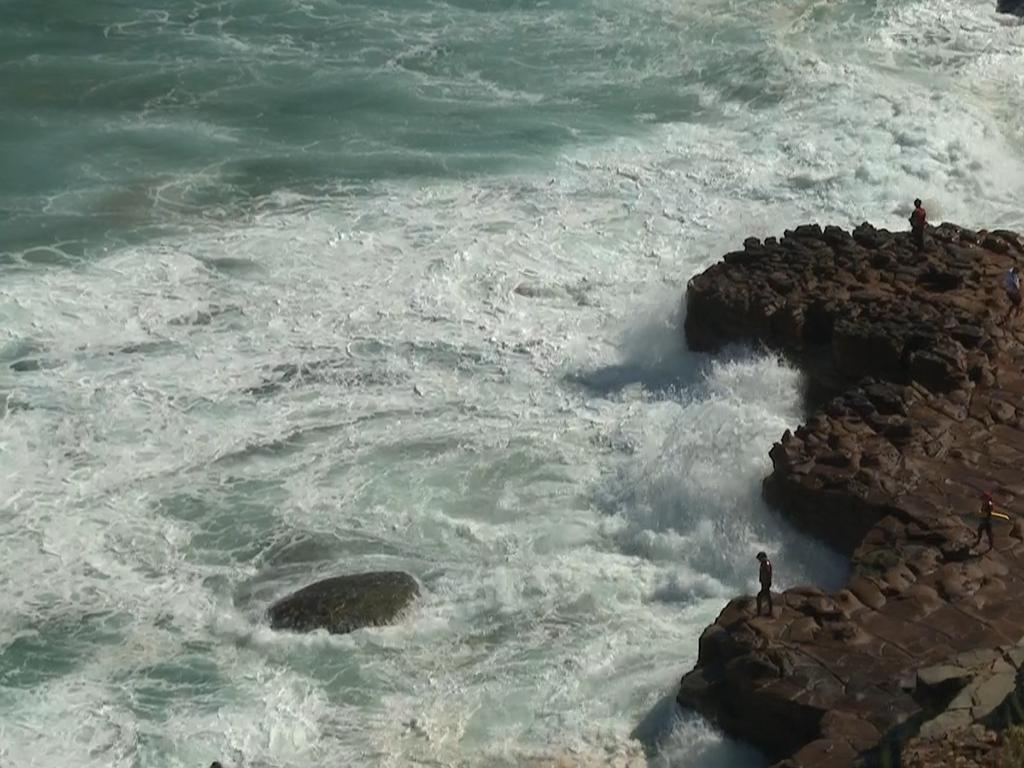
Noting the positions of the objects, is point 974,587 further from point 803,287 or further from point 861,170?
point 861,170

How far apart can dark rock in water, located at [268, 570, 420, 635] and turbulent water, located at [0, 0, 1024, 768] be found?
10.4 inches

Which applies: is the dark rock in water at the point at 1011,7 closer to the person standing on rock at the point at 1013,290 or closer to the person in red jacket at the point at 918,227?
the person in red jacket at the point at 918,227

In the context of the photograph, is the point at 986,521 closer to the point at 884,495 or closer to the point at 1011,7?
the point at 884,495

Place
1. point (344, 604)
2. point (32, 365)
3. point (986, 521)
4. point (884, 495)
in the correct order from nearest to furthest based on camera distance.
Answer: point (986, 521)
point (344, 604)
point (884, 495)
point (32, 365)

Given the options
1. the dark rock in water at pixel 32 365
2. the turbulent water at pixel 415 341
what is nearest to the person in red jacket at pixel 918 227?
the turbulent water at pixel 415 341

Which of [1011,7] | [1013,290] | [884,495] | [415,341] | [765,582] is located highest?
[1011,7]

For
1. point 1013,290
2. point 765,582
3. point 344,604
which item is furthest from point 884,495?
point 344,604

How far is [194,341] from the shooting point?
987 inches

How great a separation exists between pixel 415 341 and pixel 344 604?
7080mm

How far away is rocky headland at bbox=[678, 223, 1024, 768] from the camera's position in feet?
51.0

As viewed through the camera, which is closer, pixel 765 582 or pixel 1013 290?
pixel 765 582

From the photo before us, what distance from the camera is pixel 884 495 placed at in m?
19.4

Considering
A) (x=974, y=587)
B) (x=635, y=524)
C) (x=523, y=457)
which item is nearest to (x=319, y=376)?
(x=523, y=457)

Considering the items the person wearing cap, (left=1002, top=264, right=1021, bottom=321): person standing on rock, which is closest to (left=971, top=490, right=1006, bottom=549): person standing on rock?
the person wearing cap
